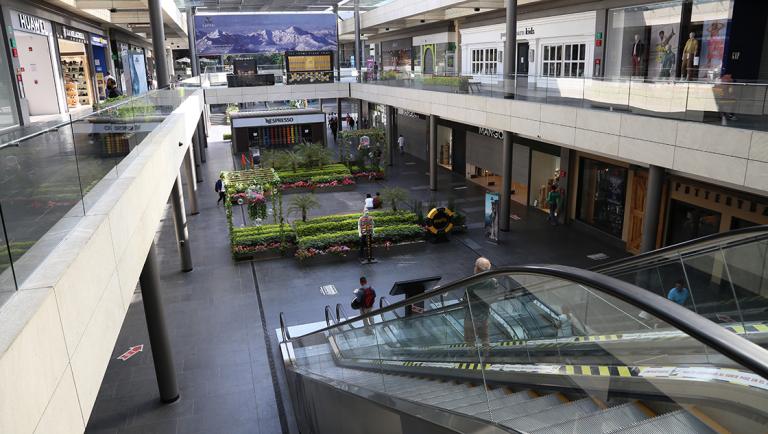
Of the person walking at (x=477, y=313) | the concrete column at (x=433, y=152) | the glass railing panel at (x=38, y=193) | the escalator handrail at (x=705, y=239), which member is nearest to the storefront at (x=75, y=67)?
the concrete column at (x=433, y=152)

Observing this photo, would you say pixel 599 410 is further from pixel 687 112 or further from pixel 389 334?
pixel 687 112

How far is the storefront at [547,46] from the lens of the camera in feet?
76.7

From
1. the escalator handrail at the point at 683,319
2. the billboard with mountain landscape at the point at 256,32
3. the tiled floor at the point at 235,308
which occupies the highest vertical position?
the billboard with mountain landscape at the point at 256,32

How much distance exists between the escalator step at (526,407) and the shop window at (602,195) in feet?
51.8

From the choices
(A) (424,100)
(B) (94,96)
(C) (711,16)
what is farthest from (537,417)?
(B) (94,96)

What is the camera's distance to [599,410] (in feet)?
11.1

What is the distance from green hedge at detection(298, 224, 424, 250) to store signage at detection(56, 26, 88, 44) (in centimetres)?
1135

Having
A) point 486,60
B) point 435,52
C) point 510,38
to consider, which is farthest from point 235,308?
point 435,52

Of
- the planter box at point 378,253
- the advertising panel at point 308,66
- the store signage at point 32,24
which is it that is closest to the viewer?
the store signage at point 32,24

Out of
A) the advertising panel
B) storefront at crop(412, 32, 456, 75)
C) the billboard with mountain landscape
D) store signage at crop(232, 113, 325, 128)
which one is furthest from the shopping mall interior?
the billboard with mountain landscape

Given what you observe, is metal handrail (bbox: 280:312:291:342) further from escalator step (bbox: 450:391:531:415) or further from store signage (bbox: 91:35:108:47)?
store signage (bbox: 91:35:108:47)

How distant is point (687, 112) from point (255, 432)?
10595mm

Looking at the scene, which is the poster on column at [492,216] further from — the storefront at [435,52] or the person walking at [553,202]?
the storefront at [435,52]

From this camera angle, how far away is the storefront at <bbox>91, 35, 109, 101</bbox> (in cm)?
2538
